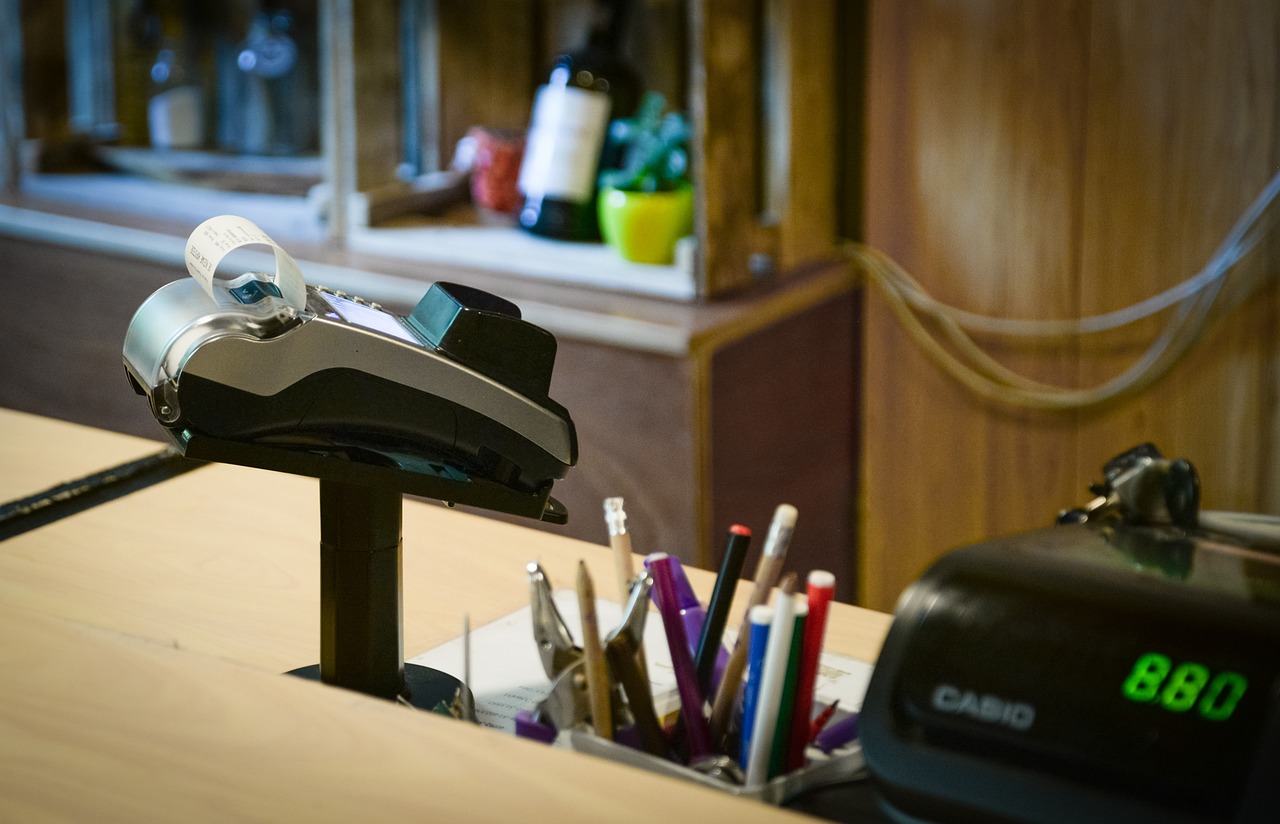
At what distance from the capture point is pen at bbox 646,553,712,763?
25.8 inches

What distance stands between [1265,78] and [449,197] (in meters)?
1.26

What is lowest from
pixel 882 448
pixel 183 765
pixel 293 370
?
pixel 882 448

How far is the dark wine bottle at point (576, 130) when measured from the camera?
191 cm

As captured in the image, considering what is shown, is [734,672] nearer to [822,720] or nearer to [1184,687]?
[822,720]

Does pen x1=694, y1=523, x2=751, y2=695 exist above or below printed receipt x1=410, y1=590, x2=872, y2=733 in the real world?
above

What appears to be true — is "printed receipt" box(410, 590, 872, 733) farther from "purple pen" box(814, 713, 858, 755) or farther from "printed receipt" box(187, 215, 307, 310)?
"printed receipt" box(187, 215, 307, 310)

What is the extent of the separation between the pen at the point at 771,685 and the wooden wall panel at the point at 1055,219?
136cm

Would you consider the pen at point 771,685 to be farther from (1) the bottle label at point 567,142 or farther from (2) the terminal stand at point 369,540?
(1) the bottle label at point 567,142

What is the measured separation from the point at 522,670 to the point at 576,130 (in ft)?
4.06

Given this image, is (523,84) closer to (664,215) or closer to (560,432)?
(664,215)

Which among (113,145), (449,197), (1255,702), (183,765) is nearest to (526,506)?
(183,765)

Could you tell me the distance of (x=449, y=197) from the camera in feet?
7.38

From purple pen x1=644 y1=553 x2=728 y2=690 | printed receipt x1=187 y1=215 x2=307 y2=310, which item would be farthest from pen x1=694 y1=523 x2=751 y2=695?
printed receipt x1=187 y1=215 x2=307 y2=310

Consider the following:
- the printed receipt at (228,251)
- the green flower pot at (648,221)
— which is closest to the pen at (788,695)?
the printed receipt at (228,251)
